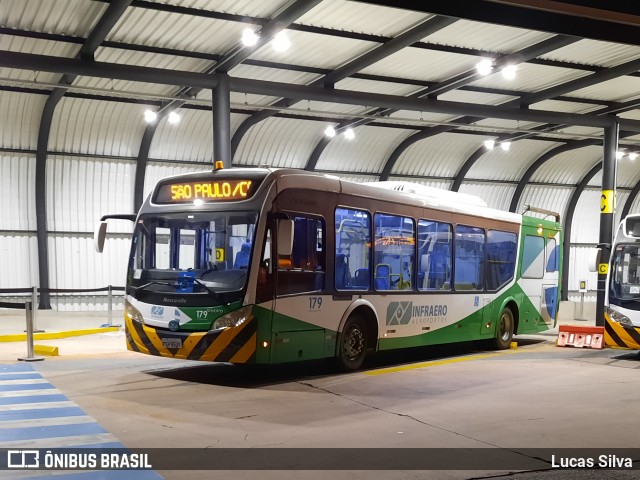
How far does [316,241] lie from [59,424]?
190 inches

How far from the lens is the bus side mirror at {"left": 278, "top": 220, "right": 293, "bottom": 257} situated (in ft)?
34.9

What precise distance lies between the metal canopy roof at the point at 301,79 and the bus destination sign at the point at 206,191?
4897 mm

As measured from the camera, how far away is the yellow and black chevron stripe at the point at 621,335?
571 inches

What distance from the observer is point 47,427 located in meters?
8.04

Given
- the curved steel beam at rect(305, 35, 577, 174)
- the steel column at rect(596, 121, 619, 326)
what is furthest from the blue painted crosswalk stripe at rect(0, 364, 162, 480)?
the steel column at rect(596, 121, 619, 326)

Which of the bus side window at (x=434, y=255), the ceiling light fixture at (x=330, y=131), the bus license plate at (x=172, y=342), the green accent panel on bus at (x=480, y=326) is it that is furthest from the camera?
the ceiling light fixture at (x=330, y=131)

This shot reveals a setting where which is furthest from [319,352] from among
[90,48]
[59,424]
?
[90,48]

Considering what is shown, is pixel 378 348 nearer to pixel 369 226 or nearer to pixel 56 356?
pixel 369 226

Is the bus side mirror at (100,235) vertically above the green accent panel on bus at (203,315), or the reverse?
the bus side mirror at (100,235)

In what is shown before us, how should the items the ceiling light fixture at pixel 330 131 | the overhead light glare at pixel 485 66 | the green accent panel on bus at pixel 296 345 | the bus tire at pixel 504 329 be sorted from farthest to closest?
the ceiling light fixture at pixel 330 131
the overhead light glare at pixel 485 66
the bus tire at pixel 504 329
the green accent panel on bus at pixel 296 345

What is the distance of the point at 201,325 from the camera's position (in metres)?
10.6

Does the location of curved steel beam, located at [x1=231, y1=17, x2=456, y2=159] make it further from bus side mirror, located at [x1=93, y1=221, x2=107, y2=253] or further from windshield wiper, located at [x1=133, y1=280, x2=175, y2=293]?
windshield wiper, located at [x1=133, y1=280, x2=175, y2=293]

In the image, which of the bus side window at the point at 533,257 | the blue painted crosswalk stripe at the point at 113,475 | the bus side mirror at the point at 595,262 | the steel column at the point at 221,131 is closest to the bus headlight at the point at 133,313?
the blue painted crosswalk stripe at the point at 113,475

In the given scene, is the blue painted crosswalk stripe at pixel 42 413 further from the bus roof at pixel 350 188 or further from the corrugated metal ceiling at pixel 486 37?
the corrugated metal ceiling at pixel 486 37
